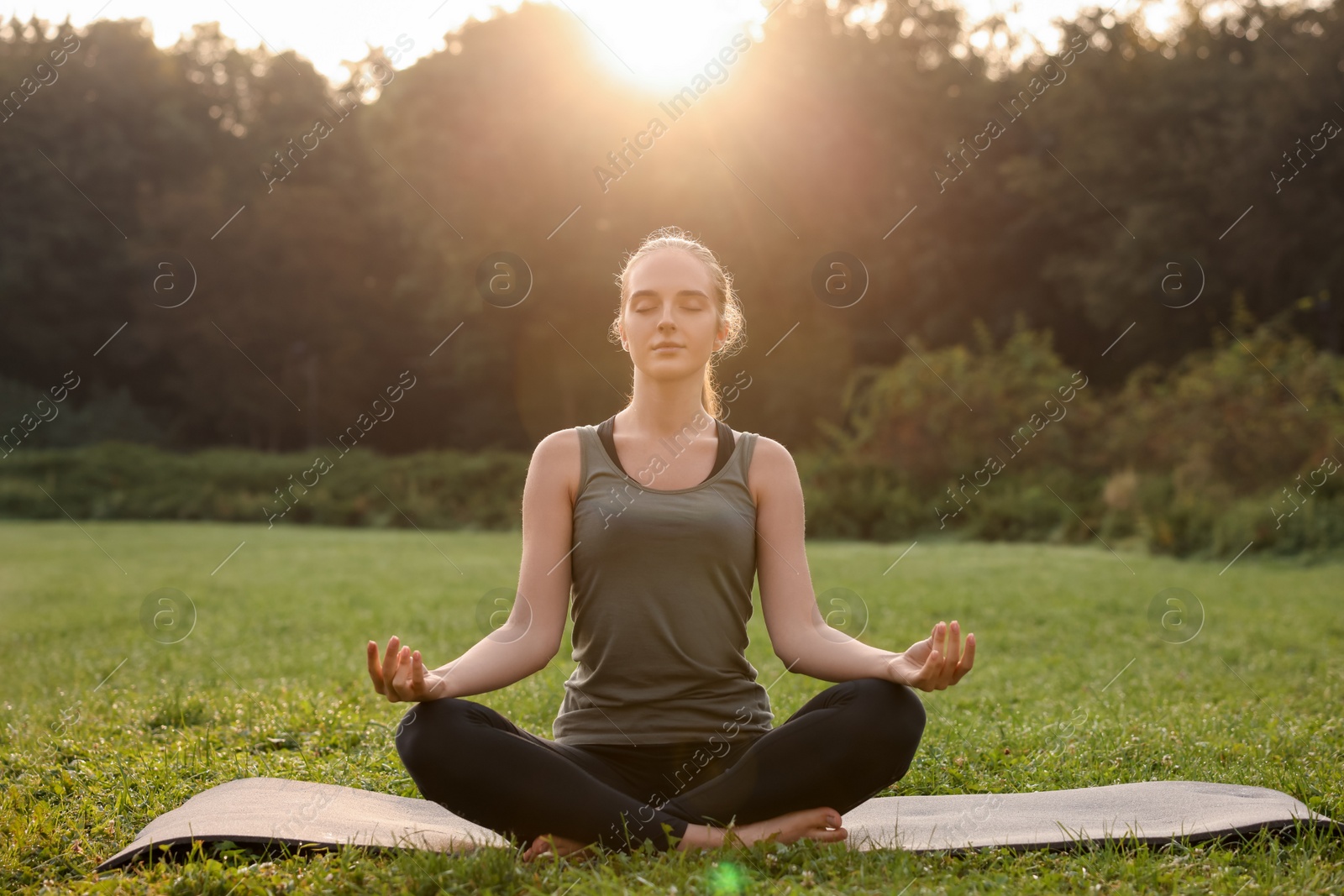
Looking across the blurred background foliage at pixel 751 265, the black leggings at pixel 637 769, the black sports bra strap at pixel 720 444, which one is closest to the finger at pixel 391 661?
the black leggings at pixel 637 769

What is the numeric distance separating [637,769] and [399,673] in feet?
2.68

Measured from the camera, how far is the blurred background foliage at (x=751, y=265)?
19656 millimetres

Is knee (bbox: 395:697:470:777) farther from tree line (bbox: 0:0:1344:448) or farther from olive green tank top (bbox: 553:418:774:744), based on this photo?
tree line (bbox: 0:0:1344:448)

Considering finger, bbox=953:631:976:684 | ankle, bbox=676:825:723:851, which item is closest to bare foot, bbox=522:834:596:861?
ankle, bbox=676:825:723:851

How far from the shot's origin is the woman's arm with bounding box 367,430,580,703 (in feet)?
10.6

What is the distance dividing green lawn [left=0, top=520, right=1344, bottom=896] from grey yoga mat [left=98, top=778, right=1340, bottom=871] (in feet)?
0.32

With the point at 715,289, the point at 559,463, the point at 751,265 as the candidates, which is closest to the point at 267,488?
the point at 751,265

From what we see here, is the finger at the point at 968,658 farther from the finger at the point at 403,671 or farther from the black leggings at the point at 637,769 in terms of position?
the finger at the point at 403,671

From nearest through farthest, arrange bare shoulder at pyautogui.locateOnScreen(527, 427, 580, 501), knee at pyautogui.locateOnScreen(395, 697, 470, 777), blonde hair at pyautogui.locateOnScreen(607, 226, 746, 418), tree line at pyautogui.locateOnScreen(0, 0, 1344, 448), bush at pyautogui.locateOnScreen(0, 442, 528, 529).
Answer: knee at pyautogui.locateOnScreen(395, 697, 470, 777), bare shoulder at pyautogui.locateOnScreen(527, 427, 580, 501), blonde hair at pyautogui.locateOnScreen(607, 226, 746, 418), bush at pyautogui.locateOnScreen(0, 442, 528, 529), tree line at pyautogui.locateOnScreen(0, 0, 1344, 448)

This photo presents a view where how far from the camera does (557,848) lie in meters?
3.22

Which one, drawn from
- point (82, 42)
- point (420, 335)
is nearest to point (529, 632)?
point (420, 335)

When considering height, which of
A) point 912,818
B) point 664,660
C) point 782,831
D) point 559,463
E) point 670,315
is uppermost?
point 670,315

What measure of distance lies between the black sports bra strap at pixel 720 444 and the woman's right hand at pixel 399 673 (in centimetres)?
92

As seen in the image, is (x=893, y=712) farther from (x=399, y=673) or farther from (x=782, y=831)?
(x=399, y=673)
